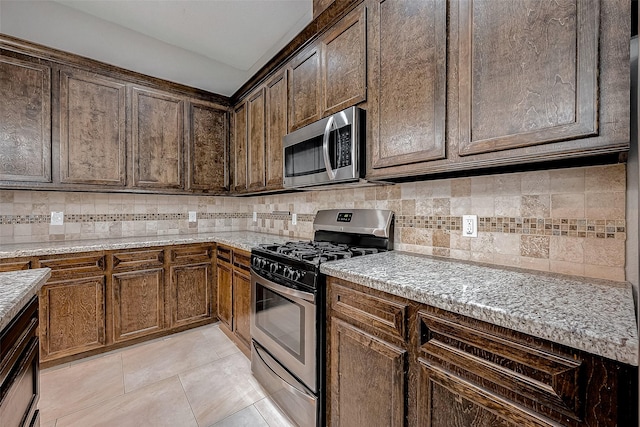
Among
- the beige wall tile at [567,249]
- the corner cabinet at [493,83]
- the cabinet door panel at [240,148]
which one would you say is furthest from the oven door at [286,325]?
the cabinet door panel at [240,148]

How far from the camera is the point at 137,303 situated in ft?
8.04

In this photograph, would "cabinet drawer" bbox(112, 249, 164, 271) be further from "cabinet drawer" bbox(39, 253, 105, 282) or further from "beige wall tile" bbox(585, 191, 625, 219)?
"beige wall tile" bbox(585, 191, 625, 219)

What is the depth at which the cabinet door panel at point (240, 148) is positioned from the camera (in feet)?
9.60

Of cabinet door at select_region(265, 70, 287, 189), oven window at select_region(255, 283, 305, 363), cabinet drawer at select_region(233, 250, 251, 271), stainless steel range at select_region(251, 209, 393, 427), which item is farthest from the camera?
cabinet door at select_region(265, 70, 287, 189)

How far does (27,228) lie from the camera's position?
2.41m

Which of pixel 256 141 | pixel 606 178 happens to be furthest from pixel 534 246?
pixel 256 141

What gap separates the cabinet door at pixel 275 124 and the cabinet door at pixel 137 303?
137 cm

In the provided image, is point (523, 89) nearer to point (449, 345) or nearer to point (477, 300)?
point (477, 300)

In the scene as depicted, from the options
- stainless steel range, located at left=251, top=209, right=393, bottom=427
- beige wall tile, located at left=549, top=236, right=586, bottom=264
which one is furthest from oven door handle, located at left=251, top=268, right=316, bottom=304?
beige wall tile, located at left=549, top=236, right=586, bottom=264

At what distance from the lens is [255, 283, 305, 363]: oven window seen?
1542mm

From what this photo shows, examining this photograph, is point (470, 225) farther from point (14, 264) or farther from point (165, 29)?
point (165, 29)

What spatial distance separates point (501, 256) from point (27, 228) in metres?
3.61

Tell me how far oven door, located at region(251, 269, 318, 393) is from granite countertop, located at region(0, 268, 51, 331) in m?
1.06

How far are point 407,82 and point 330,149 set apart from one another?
23.0 inches
